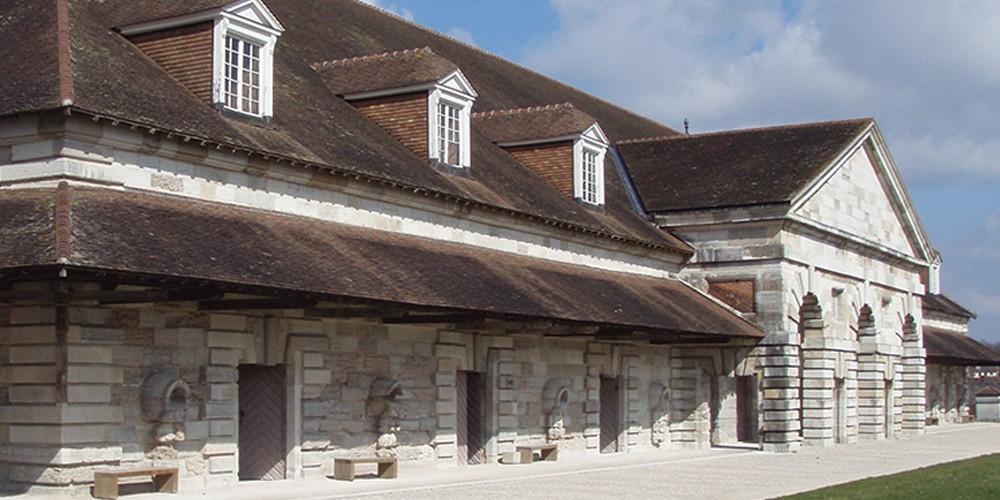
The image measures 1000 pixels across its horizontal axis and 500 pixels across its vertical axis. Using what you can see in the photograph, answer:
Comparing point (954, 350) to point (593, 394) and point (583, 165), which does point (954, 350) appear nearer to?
point (583, 165)

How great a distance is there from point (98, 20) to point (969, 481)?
1420 centimetres

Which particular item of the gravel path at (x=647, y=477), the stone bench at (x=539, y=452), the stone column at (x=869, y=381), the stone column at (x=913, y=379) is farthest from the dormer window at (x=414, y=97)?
the stone column at (x=913, y=379)

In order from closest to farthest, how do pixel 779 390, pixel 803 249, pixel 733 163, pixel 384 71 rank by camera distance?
pixel 384 71
pixel 779 390
pixel 803 249
pixel 733 163

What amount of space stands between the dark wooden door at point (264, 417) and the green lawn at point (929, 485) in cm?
717

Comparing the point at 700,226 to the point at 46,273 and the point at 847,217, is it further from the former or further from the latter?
the point at 46,273

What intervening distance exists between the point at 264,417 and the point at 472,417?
18.0ft

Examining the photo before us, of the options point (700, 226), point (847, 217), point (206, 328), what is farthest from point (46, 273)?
point (847, 217)

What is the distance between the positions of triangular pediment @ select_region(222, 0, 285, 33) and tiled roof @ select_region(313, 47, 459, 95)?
391 centimetres

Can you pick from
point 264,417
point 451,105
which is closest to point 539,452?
point 451,105

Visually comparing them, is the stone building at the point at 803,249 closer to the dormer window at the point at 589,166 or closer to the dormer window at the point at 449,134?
the dormer window at the point at 589,166

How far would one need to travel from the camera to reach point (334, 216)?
21.5 m

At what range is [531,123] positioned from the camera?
3005 cm

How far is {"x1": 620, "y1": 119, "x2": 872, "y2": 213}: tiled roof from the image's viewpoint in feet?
104

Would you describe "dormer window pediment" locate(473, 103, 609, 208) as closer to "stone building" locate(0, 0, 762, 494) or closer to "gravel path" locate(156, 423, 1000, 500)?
"stone building" locate(0, 0, 762, 494)
